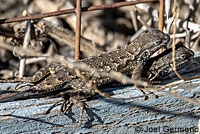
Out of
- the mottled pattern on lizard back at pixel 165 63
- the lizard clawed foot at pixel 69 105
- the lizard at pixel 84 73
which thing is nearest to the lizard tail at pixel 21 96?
the lizard at pixel 84 73

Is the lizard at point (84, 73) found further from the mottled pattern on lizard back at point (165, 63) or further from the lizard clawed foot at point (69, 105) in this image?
the mottled pattern on lizard back at point (165, 63)

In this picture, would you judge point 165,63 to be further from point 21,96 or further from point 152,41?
point 21,96

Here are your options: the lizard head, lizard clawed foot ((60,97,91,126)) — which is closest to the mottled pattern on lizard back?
the lizard head

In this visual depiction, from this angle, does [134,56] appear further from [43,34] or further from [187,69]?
[43,34]

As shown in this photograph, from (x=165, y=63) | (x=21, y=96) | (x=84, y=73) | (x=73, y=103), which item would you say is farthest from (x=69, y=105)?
(x=165, y=63)

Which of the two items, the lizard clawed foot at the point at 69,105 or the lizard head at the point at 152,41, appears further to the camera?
the lizard head at the point at 152,41

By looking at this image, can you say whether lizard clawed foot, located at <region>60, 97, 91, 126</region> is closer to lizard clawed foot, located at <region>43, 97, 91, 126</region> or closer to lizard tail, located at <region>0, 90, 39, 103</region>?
lizard clawed foot, located at <region>43, 97, 91, 126</region>

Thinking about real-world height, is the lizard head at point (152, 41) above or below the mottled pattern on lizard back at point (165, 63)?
above

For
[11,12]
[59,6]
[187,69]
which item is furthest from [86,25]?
[187,69]
